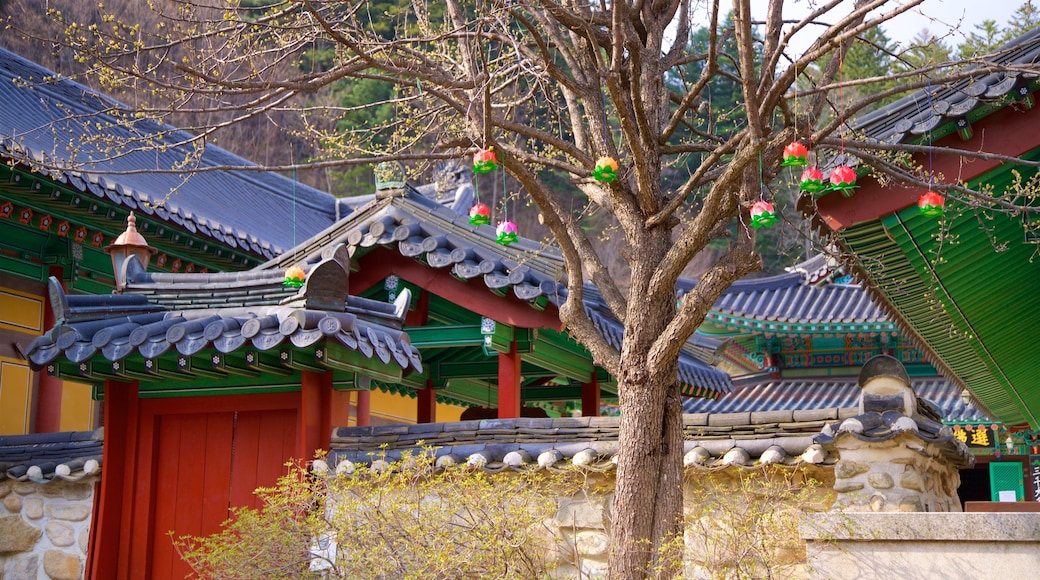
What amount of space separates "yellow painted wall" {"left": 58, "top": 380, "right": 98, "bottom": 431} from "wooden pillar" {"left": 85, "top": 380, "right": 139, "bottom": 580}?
388 centimetres

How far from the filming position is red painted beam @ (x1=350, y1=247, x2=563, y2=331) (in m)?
9.58

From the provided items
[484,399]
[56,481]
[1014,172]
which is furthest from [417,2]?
[484,399]

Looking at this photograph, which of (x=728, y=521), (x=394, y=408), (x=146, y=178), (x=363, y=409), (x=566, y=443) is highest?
(x=146, y=178)

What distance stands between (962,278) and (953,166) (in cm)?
122

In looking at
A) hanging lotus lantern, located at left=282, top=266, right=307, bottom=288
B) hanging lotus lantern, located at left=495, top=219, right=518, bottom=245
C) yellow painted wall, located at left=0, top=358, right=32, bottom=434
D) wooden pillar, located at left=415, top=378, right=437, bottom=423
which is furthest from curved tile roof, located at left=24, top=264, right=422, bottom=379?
wooden pillar, located at left=415, top=378, right=437, bottom=423

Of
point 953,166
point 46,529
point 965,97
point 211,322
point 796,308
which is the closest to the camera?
point 965,97

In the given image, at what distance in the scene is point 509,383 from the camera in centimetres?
988

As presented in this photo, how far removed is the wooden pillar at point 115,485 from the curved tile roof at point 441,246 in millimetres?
2690

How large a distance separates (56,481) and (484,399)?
727cm

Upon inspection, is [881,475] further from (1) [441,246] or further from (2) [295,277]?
(1) [441,246]

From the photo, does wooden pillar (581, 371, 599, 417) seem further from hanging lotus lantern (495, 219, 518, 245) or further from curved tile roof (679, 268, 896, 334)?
hanging lotus lantern (495, 219, 518, 245)

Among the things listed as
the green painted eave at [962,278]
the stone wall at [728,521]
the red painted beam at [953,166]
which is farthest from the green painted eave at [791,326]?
the red painted beam at [953,166]

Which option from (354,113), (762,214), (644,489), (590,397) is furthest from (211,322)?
(354,113)

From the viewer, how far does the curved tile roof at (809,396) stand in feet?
54.7
